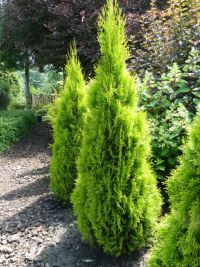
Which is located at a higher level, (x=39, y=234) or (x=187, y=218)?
(x=187, y=218)

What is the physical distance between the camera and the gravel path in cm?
277

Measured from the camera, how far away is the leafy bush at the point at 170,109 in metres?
3.28

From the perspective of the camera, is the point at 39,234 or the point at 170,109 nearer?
the point at 39,234

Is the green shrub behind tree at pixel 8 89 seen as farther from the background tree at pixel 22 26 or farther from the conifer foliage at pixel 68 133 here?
the conifer foliage at pixel 68 133

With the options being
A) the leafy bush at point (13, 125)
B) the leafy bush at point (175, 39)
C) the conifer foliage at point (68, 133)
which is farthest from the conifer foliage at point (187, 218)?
the leafy bush at point (13, 125)

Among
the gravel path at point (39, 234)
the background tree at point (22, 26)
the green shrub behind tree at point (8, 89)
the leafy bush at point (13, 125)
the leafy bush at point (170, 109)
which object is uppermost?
the background tree at point (22, 26)

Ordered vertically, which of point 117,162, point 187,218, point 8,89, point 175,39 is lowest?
point 187,218

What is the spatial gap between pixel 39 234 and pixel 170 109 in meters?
1.86

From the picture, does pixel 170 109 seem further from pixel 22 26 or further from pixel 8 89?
pixel 8 89

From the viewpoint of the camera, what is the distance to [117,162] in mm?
2586

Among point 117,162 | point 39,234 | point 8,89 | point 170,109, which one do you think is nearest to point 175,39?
point 170,109

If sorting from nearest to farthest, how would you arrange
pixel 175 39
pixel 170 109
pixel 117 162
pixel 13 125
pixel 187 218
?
1. pixel 187 218
2. pixel 117 162
3. pixel 170 109
4. pixel 175 39
5. pixel 13 125

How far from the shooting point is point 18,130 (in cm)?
985

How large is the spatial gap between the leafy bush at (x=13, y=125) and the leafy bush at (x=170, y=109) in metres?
→ 5.64
